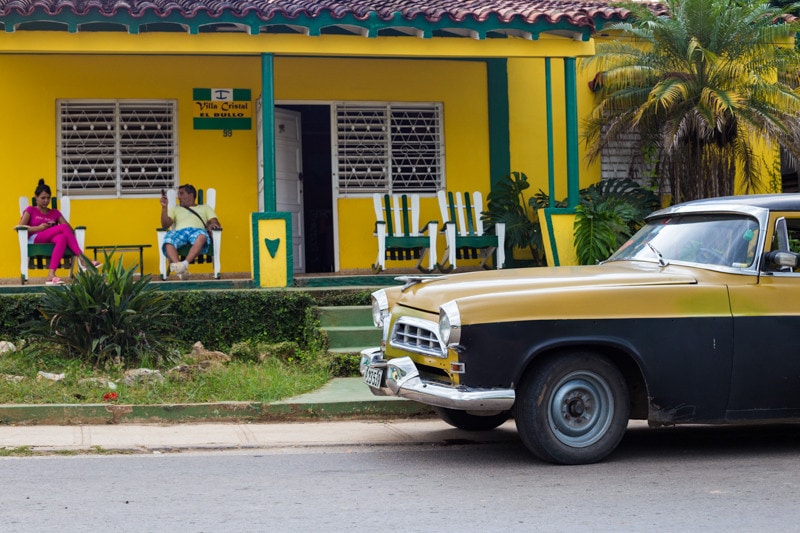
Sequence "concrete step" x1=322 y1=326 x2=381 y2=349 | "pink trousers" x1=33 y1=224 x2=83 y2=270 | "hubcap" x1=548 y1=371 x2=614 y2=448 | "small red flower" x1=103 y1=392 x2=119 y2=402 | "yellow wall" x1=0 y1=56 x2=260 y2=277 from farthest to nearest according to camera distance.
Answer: "yellow wall" x1=0 y1=56 x2=260 y2=277, "pink trousers" x1=33 y1=224 x2=83 y2=270, "concrete step" x1=322 y1=326 x2=381 y2=349, "small red flower" x1=103 y1=392 x2=119 y2=402, "hubcap" x1=548 y1=371 x2=614 y2=448

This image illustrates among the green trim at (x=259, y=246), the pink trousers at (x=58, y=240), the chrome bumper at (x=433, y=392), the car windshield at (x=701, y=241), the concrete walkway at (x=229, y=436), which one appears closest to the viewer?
the chrome bumper at (x=433, y=392)

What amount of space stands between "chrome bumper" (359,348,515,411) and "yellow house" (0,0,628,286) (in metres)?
5.08

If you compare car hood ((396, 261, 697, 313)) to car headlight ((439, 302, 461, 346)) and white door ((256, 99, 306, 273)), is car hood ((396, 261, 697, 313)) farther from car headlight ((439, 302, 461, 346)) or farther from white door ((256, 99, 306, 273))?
white door ((256, 99, 306, 273))

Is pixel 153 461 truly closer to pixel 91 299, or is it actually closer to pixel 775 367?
pixel 91 299

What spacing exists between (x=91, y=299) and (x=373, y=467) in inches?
165

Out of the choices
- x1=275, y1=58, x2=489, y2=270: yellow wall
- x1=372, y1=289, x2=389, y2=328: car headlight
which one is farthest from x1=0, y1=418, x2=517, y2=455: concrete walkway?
x1=275, y1=58, x2=489, y2=270: yellow wall

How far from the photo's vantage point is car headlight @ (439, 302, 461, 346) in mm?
6320

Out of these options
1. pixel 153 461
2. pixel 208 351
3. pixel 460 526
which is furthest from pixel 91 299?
pixel 460 526

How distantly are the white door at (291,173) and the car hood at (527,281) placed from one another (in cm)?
708

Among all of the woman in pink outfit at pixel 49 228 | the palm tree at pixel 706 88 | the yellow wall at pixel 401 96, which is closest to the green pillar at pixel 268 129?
the yellow wall at pixel 401 96

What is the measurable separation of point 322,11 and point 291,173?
3.32m

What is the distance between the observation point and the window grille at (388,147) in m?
14.2

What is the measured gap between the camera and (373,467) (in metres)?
6.64

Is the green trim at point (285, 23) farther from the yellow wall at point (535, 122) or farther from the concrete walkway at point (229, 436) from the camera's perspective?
the concrete walkway at point (229, 436)
